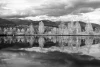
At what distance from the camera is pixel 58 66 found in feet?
67.0

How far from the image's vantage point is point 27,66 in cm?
2072

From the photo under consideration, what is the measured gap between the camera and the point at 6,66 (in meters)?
20.8

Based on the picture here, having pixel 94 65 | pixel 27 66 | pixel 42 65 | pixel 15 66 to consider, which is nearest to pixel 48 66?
pixel 42 65

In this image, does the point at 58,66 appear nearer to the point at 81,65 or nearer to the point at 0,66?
the point at 81,65

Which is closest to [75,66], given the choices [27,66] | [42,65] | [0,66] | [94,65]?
[94,65]

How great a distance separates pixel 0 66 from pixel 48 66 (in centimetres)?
606

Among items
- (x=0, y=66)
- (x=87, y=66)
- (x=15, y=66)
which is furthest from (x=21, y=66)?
(x=87, y=66)

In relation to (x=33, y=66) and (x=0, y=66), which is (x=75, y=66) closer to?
(x=33, y=66)

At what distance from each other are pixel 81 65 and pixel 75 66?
110 centimetres

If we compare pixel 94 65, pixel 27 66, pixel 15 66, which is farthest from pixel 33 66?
pixel 94 65

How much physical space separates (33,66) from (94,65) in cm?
777

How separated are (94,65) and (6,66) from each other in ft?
36.7

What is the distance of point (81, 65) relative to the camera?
21094 millimetres

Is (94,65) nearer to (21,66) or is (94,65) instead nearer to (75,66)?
(75,66)
